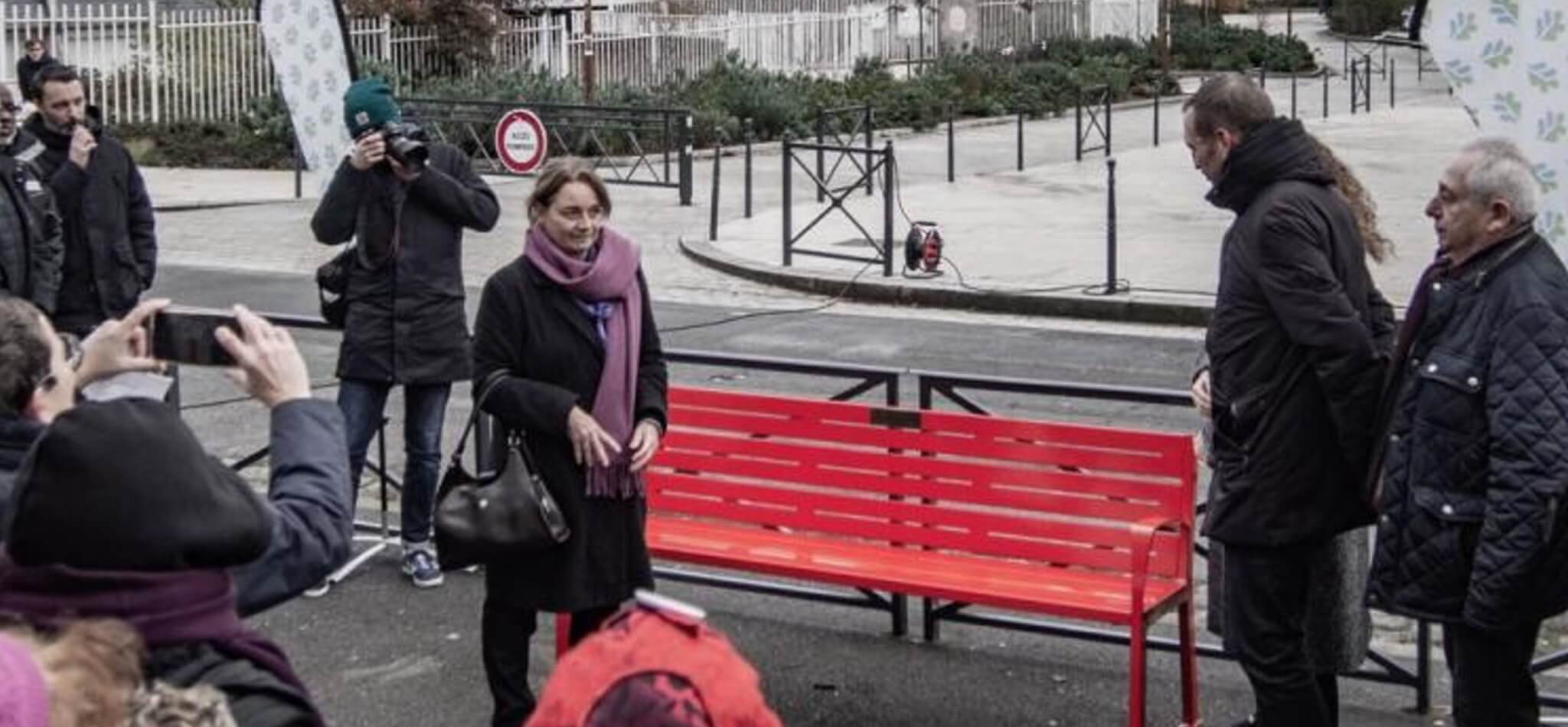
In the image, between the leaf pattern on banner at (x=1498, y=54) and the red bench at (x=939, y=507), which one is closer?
the red bench at (x=939, y=507)

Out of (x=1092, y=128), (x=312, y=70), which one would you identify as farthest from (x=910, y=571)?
(x=1092, y=128)

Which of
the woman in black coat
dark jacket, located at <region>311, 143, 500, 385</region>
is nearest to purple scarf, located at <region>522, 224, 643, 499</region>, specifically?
the woman in black coat

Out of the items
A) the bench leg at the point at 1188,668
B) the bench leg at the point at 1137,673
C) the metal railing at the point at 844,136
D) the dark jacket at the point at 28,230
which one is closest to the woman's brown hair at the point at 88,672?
the bench leg at the point at 1137,673

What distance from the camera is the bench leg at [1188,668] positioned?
20.0 ft

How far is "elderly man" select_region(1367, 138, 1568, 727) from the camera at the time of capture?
15.7 ft

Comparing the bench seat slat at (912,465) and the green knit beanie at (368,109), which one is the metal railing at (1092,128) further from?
the bench seat slat at (912,465)

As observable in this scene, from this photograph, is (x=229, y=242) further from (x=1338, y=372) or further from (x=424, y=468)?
(x=1338, y=372)

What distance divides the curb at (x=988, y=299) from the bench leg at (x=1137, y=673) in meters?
10.0

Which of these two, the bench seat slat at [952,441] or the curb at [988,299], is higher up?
the bench seat slat at [952,441]

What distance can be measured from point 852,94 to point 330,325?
87.8 feet

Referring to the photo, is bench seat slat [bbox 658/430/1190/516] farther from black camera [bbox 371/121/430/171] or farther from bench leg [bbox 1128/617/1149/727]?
black camera [bbox 371/121/430/171]

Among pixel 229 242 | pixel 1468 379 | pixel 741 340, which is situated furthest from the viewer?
pixel 229 242

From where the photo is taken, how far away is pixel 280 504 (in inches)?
140

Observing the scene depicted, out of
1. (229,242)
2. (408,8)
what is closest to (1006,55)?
(408,8)
